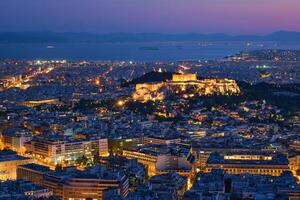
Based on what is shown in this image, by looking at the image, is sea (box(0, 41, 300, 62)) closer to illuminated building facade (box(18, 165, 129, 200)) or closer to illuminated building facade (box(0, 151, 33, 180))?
illuminated building facade (box(0, 151, 33, 180))

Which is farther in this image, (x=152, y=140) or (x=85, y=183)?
(x=152, y=140)

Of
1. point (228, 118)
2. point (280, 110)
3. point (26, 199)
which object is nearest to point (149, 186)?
point (26, 199)

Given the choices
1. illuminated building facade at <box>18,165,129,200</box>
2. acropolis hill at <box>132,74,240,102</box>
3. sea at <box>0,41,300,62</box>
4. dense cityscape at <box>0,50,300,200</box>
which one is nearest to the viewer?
illuminated building facade at <box>18,165,129,200</box>

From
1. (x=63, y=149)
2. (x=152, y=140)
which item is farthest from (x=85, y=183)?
(x=152, y=140)

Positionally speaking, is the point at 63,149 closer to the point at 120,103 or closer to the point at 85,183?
the point at 85,183

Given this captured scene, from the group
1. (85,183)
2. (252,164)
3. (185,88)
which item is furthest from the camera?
(185,88)

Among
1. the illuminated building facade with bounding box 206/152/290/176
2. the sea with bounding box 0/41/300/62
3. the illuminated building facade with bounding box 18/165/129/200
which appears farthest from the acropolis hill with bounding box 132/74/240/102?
the sea with bounding box 0/41/300/62
